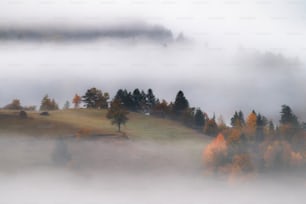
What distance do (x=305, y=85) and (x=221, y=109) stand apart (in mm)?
1894

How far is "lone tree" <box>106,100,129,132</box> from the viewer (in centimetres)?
1180

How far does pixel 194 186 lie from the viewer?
38.6 ft

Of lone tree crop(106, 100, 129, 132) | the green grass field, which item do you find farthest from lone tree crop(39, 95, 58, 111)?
lone tree crop(106, 100, 129, 132)

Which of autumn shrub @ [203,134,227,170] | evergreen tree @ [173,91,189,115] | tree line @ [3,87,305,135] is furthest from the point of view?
evergreen tree @ [173,91,189,115]

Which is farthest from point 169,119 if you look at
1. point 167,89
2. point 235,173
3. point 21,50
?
point 21,50

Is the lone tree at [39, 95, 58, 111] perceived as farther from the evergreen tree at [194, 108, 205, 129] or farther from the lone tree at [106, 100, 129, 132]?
the evergreen tree at [194, 108, 205, 129]

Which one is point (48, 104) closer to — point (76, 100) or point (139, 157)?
point (76, 100)

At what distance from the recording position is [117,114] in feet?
39.0

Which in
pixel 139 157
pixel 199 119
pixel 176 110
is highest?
pixel 176 110

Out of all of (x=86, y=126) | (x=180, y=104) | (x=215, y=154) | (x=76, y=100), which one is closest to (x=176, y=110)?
(x=180, y=104)

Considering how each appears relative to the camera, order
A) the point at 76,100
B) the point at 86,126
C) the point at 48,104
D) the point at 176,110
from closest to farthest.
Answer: the point at 86,126, the point at 48,104, the point at 76,100, the point at 176,110

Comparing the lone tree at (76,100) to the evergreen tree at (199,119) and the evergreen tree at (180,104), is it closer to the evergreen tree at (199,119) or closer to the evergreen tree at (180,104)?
the evergreen tree at (180,104)

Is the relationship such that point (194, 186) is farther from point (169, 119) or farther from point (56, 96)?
point (56, 96)

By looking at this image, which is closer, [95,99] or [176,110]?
[95,99]
